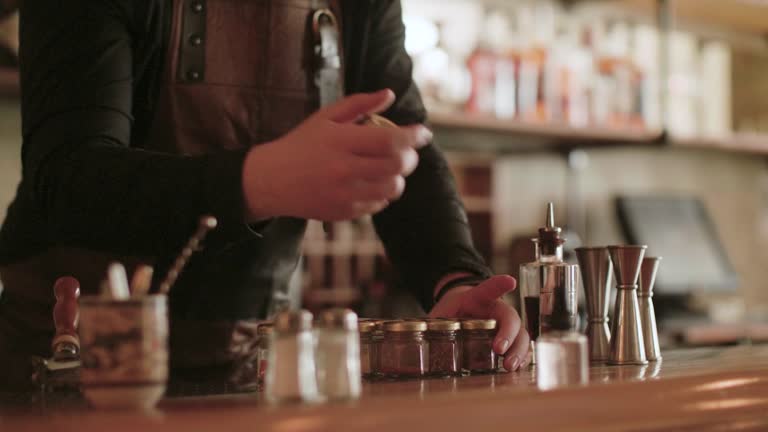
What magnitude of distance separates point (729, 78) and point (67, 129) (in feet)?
12.1

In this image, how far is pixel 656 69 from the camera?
411 centimetres

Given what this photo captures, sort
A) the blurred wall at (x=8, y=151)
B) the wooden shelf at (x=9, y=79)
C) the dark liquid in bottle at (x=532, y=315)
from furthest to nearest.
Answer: the blurred wall at (x=8, y=151) → the wooden shelf at (x=9, y=79) → the dark liquid in bottle at (x=532, y=315)

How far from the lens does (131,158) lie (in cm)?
123

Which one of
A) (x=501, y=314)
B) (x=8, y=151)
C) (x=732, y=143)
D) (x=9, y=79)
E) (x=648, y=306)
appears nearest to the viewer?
(x=501, y=314)

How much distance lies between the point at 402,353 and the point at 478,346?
0.12 metres

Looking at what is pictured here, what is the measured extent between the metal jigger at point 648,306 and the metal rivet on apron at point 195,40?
0.80m

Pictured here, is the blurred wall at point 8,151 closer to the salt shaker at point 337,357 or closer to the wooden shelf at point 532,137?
the wooden shelf at point 532,137

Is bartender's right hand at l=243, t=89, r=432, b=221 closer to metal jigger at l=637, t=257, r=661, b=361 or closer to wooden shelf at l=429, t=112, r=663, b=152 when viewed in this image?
metal jigger at l=637, t=257, r=661, b=361

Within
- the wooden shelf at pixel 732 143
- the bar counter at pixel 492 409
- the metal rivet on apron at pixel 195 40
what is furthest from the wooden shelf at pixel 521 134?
the bar counter at pixel 492 409

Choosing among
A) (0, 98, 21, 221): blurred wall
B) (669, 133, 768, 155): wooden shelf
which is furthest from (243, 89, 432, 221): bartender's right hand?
(669, 133, 768, 155): wooden shelf

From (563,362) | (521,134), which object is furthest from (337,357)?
(521,134)

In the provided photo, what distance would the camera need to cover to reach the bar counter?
816 millimetres

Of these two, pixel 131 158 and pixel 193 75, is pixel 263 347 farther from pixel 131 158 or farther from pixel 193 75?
pixel 193 75

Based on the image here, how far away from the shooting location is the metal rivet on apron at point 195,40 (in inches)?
65.9
